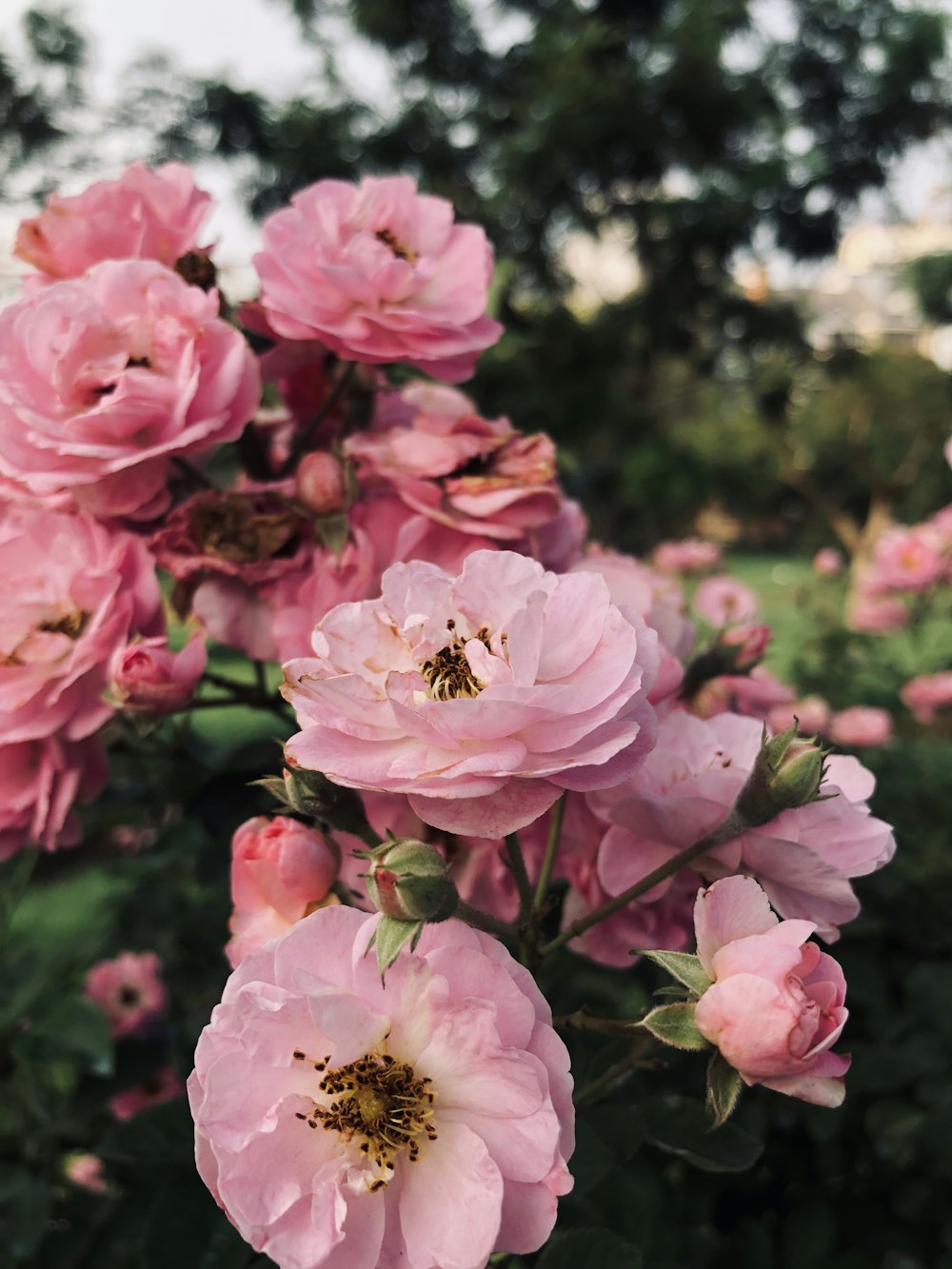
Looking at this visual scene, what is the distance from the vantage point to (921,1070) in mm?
1145

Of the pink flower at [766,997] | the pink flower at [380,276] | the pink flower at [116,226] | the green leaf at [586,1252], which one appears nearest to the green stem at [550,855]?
the pink flower at [766,997]

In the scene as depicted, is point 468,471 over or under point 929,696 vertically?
over

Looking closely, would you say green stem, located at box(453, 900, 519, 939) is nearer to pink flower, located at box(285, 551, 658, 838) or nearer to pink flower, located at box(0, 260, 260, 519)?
pink flower, located at box(285, 551, 658, 838)

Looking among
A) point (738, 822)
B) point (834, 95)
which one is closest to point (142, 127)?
point (834, 95)

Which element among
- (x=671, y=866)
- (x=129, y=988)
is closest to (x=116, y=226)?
(x=671, y=866)

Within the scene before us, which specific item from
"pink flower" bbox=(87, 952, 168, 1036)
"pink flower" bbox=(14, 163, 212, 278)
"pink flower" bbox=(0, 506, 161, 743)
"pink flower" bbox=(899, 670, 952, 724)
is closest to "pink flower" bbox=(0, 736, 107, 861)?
"pink flower" bbox=(0, 506, 161, 743)

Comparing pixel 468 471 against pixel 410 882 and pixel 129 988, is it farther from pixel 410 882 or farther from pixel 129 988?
pixel 129 988

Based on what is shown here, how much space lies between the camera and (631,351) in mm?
5355

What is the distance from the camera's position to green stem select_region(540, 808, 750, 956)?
52 cm

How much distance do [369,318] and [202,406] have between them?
0.45ft

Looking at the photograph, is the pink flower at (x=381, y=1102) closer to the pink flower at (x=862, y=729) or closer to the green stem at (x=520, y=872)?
the green stem at (x=520, y=872)

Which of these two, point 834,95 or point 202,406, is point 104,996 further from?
point 834,95

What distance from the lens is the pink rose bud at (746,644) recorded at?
2.66ft

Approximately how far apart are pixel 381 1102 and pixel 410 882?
12cm
